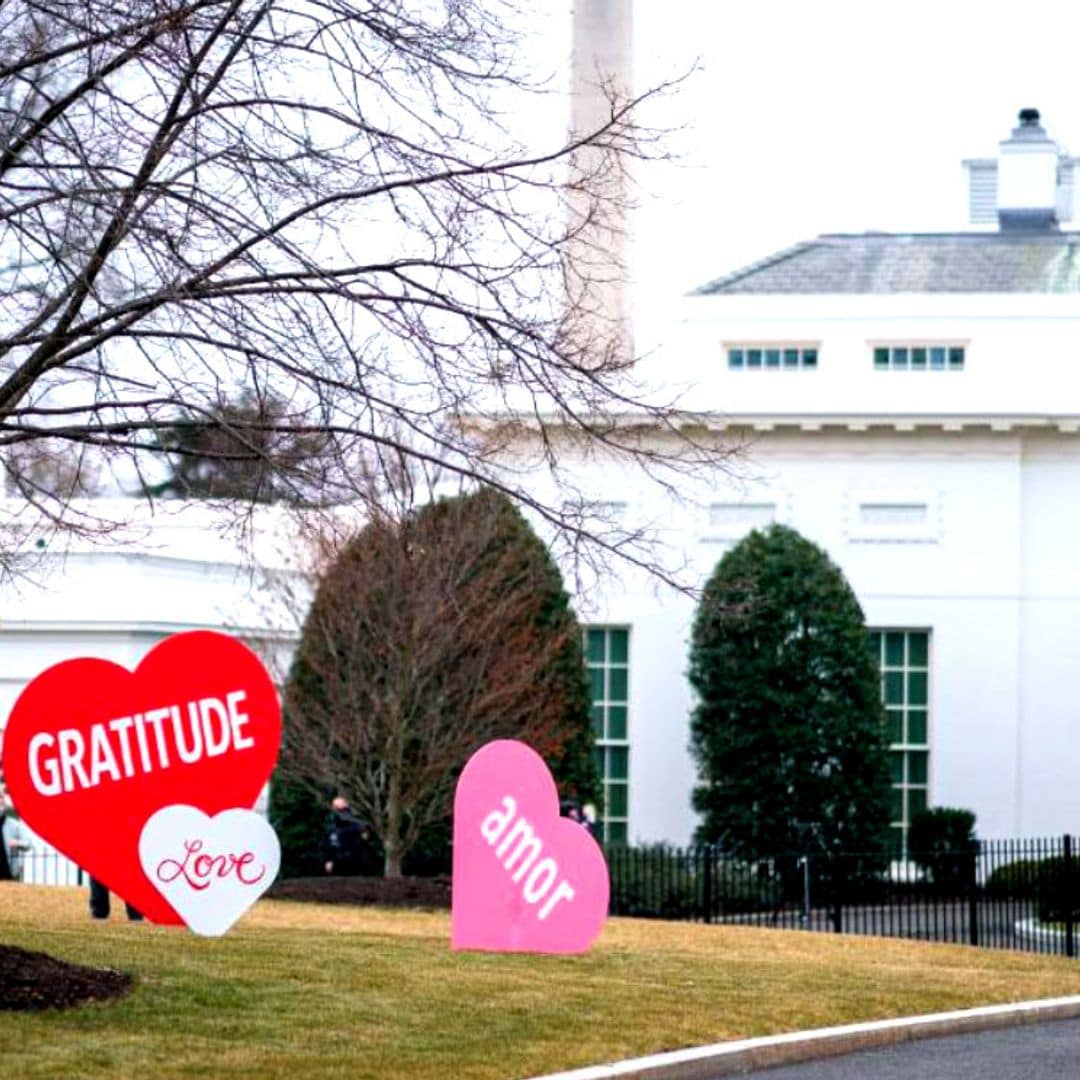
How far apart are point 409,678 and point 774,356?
13939 millimetres

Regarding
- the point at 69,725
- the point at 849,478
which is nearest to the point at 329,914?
the point at 69,725

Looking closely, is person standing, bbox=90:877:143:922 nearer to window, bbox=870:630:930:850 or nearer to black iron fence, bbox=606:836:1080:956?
black iron fence, bbox=606:836:1080:956

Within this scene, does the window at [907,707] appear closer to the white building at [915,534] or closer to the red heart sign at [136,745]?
the white building at [915,534]

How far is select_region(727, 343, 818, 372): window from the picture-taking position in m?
43.7

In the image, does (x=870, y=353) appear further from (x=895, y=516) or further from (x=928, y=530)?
(x=928, y=530)

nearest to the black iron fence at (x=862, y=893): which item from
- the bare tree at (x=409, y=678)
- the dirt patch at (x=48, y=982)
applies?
the bare tree at (x=409, y=678)

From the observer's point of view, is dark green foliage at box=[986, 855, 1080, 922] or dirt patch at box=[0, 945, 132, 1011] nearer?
dirt patch at box=[0, 945, 132, 1011]

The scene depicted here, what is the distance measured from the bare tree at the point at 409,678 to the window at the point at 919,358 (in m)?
11.6

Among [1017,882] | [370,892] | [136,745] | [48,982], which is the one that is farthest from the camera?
[1017,882]

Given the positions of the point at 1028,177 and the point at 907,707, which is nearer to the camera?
the point at 907,707

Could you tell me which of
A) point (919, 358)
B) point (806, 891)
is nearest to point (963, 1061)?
point (806, 891)

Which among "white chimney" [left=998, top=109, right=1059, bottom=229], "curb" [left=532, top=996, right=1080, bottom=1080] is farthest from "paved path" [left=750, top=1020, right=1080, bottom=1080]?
"white chimney" [left=998, top=109, right=1059, bottom=229]

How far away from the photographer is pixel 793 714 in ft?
133

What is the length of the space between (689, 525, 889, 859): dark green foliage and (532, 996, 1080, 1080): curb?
70.6 ft
